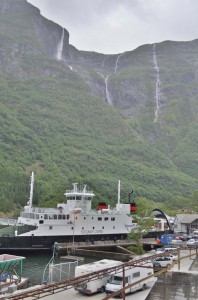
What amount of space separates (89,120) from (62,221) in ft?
399

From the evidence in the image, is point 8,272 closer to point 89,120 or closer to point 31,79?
point 89,120

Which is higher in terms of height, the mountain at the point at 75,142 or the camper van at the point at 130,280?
the mountain at the point at 75,142

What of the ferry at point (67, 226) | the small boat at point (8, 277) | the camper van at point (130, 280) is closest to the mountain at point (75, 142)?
the ferry at point (67, 226)

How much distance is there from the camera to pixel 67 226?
45.8m

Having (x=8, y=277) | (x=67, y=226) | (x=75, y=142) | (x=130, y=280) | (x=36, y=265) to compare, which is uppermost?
(x=75, y=142)

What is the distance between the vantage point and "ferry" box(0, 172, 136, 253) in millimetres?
41609

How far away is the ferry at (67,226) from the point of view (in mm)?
41609

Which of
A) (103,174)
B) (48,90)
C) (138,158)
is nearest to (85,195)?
(103,174)

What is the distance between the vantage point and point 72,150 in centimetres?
13300

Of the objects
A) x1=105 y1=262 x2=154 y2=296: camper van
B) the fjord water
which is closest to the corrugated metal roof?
the fjord water

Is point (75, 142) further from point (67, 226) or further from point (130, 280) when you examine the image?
point (130, 280)

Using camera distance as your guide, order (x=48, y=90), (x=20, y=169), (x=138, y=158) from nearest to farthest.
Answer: (x=20, y=169) → (x=138, y=158) → (x=48, y=90)

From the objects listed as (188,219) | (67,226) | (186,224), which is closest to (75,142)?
(188,219)

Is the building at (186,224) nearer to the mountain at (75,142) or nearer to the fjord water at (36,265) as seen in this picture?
the mountain at (75,142)
